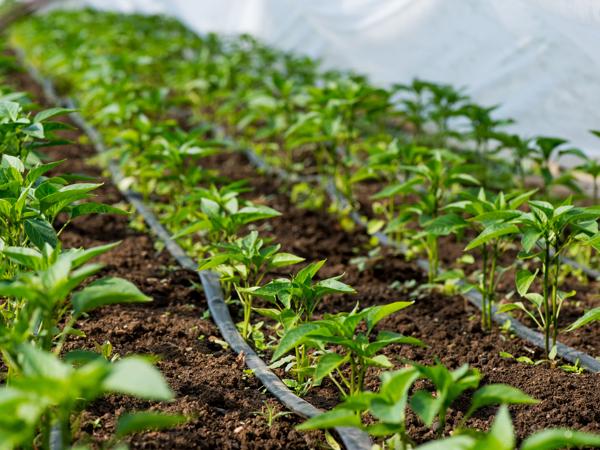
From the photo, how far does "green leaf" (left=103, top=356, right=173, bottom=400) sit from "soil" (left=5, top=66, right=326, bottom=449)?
652mm

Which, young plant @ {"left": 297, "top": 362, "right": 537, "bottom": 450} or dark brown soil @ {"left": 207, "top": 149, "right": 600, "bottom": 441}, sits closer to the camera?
young plant @ {"left": 297, "top": 362, "right": 537, "bottom": 450}

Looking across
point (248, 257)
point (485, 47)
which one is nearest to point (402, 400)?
point (248, 257)

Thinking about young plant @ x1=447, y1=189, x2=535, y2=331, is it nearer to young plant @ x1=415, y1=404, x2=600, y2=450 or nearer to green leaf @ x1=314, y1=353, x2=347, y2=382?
green leaf @ x1=314, y1=353, x2=347, y2=382

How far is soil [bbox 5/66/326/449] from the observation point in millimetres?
2102

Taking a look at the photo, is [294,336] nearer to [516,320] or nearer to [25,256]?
[25,256]

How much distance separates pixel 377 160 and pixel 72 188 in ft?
5.83

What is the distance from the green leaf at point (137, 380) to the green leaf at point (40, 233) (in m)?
0.94

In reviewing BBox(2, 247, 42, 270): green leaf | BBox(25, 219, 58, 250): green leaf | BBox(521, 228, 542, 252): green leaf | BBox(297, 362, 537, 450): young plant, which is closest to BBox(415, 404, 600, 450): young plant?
BBox(297, 362, 537, 450): young plant

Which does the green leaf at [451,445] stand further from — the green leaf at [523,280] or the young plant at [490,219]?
the green leaf at [523,280]

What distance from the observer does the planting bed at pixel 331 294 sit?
195cm

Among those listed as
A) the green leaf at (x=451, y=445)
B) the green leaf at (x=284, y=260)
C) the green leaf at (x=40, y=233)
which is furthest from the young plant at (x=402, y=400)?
the green leaf at (x=40, y=233)

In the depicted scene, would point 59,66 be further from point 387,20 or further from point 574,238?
point 574,238

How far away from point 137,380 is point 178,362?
133 centimetres

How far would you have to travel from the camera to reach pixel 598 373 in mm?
Answer: 2586
